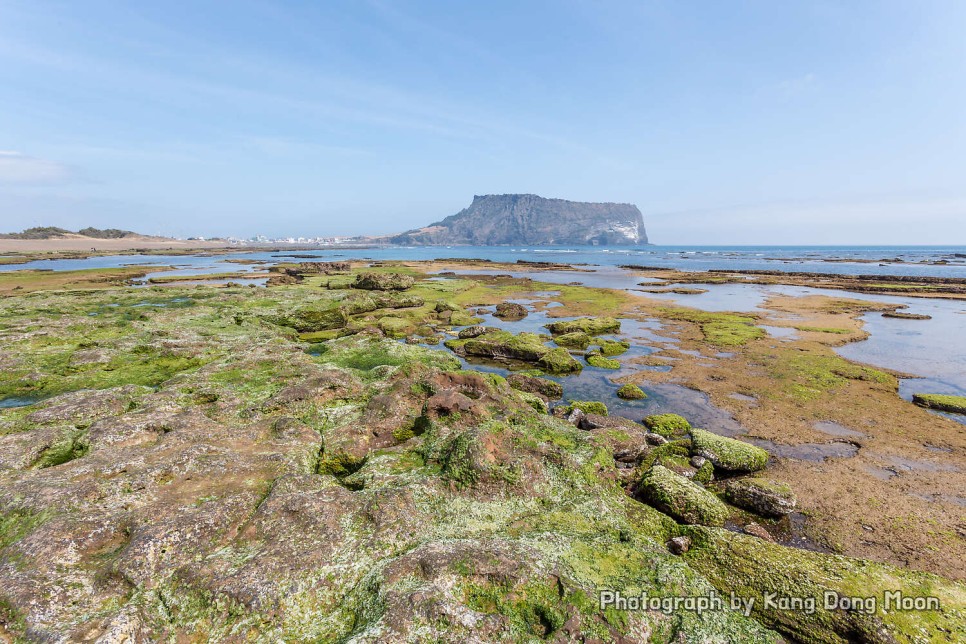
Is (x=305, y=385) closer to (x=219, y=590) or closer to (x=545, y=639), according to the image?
(x=219, y=590)

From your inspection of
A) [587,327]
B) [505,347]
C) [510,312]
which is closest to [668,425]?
[505,347]

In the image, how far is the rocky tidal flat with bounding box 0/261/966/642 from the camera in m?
7.26

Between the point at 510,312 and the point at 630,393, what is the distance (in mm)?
23497

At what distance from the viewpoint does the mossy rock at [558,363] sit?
26.6 meters

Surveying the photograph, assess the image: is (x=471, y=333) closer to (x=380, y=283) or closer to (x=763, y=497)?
(x=763, y=497)

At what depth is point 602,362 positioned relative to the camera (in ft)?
90.7

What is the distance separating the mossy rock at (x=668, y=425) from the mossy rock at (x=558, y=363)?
Result: 8009mm

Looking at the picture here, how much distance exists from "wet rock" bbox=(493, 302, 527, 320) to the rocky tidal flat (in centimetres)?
1902

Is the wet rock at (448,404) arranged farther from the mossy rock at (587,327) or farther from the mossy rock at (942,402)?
the mossy rock at (942,402)

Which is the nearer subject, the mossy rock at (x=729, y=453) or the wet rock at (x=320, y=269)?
the mossy rock at (x=729, y=453)

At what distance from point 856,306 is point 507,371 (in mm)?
53684

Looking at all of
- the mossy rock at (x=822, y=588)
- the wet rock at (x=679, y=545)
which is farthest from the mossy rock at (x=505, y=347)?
the mossy rock at (x=822, y=588)

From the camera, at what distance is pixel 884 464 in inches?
607

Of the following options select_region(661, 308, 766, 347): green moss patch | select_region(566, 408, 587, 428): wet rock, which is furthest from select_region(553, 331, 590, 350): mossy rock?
select_region(566, 408, 587, 428): wet rock
